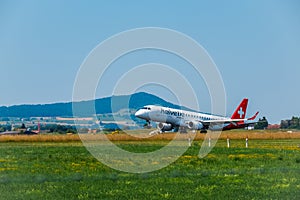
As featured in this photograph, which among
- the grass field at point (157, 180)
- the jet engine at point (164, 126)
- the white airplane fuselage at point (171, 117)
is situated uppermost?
the white airplane fuselage at point (171, 117)

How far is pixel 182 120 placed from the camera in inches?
3605

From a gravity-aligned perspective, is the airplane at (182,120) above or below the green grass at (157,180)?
above

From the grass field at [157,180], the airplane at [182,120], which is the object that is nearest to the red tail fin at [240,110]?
the airplane at [182,120]

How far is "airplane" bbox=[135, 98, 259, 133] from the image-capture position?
282 feet

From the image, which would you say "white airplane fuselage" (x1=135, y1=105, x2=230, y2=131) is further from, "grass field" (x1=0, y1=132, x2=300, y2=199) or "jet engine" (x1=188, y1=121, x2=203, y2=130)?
"grass field" (x1=0, y1=132, x2=300, y2=199)

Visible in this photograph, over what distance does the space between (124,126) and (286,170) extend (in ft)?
179

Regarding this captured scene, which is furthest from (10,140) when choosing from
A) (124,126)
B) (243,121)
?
(243,121)

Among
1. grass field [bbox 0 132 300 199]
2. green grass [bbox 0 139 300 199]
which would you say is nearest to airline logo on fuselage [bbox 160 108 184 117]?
grass field [bbox 0 132 300 199]

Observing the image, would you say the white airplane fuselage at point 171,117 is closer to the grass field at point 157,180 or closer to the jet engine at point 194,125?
the jet engine at point 194,125

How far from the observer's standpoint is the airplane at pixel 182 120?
85.9 m

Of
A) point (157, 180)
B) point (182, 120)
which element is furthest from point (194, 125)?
point (157, 180)

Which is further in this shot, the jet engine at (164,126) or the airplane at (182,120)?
the jet engine at (164,126)

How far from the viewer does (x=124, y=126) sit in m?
83.5

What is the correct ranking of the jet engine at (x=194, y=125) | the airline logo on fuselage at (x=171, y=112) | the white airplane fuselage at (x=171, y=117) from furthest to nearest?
the jet engine at (x=194, y=125) → the airline logo on fuselage at (x=171, y=112) → the white airplane fuselage at (x=171, y=117)
